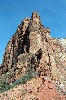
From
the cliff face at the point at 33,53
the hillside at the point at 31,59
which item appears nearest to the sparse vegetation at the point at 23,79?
the hillside at the point at 31,59

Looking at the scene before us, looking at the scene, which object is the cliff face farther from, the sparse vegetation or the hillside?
the sparse vegetation

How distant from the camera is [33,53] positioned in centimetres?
5562

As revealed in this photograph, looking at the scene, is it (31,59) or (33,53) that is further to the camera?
(33,53)

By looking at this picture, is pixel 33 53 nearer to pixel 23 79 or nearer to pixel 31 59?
pixel 31 59

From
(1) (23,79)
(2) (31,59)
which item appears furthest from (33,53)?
(1) (23,79)

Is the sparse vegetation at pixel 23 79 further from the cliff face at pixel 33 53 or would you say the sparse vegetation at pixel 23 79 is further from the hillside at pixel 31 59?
the cliff face at pixel 33 53

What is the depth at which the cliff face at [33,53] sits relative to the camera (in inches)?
2051

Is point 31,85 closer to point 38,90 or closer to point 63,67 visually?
point 38,90

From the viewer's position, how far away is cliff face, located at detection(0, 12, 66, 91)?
52.1 meters

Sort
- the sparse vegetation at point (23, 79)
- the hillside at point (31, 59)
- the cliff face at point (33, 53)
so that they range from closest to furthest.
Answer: the sparse vegetation at point (23, 79), the hillside at point (31, 59), the cliff face at point (33, 53)

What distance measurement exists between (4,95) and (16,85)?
2170 mm

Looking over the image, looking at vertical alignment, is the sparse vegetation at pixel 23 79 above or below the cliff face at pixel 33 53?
below

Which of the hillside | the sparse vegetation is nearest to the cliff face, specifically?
the hillside

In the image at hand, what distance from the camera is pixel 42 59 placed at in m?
51.4
